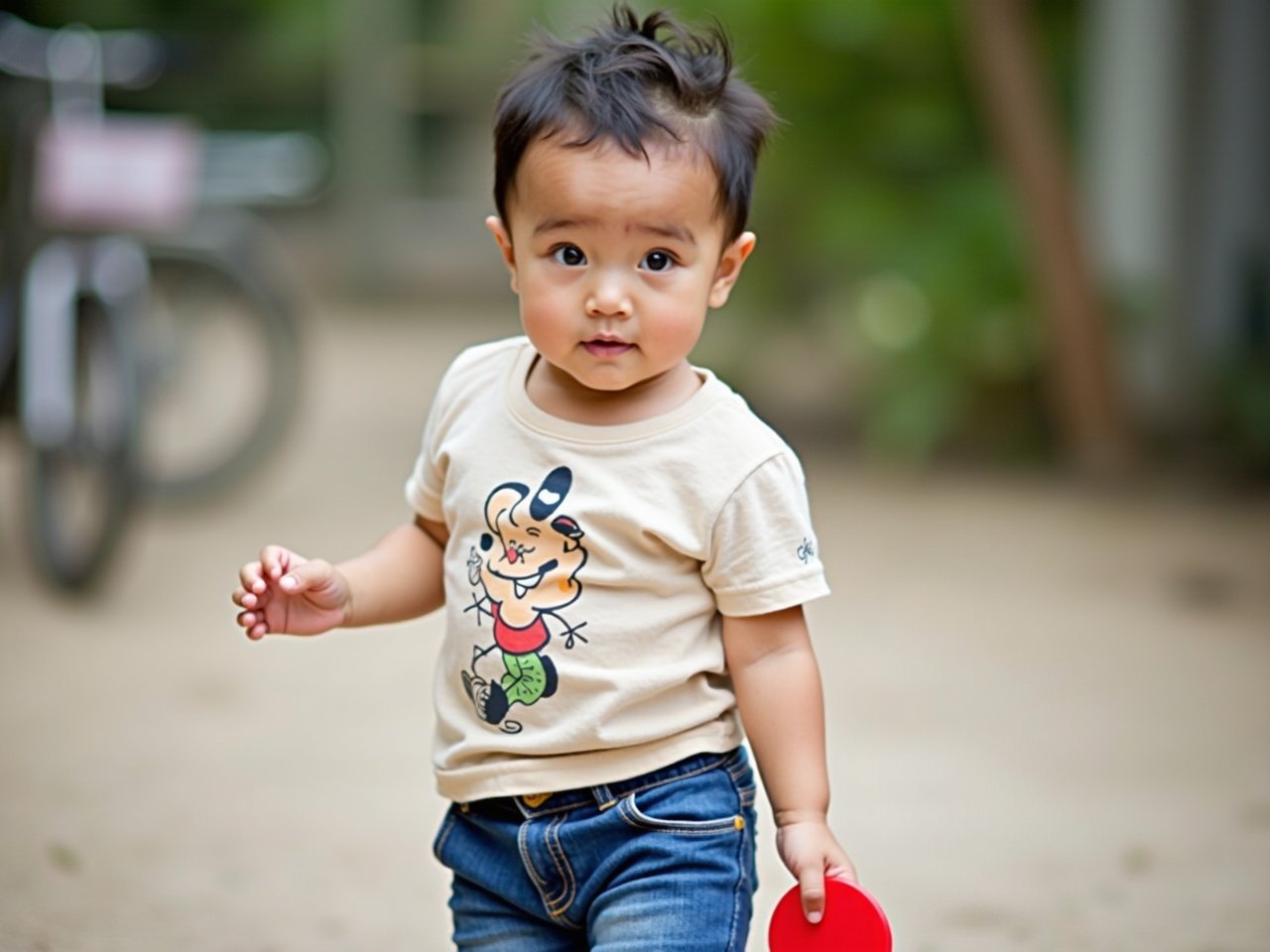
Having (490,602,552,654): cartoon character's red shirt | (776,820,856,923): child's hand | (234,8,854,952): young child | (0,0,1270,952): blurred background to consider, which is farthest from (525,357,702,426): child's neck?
(776,820,856,923): child's hand

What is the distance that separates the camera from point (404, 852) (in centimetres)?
279

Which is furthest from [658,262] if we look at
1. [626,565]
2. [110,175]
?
[110,175]

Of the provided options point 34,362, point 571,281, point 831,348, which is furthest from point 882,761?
point 831,348

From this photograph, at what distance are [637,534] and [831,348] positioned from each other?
4.92 metres

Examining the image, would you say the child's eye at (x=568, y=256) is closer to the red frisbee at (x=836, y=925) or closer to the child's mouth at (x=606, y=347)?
the child's mouth at (x=606, y=347)

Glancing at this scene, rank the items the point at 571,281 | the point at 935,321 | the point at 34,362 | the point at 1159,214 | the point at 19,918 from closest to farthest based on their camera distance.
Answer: the point at 571,281 → the point at 19,918 → the point at 34,362 → the point at 935,321 → the point at 1159,214

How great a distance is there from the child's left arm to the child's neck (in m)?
0.23

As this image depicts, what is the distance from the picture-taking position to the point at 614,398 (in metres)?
1.77

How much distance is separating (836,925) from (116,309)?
119 inches

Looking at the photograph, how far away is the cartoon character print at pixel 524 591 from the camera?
67.4 inches

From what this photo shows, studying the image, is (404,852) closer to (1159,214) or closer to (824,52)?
Answer: (824,52)

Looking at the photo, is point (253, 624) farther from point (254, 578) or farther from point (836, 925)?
point (836, 925)

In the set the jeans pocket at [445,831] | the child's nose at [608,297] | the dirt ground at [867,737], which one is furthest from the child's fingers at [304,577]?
the dirt ground at [867,737]

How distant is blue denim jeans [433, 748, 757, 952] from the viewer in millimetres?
1668
